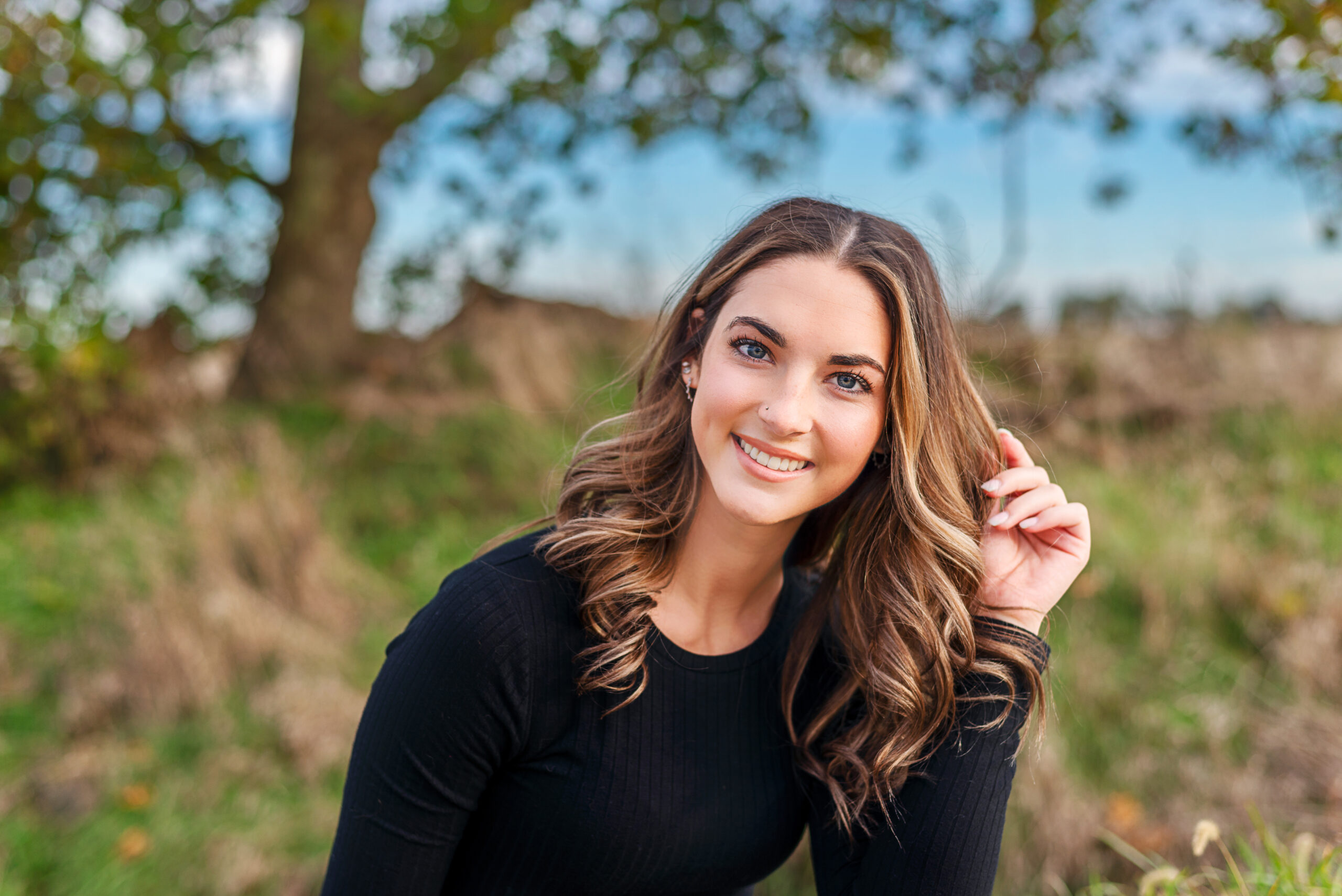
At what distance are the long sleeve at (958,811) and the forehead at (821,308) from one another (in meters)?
0.65

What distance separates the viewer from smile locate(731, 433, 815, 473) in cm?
179

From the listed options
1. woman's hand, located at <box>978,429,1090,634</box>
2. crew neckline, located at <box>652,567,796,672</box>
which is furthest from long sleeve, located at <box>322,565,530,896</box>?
woman's hand, located at <box>978,429,1090,634</box>

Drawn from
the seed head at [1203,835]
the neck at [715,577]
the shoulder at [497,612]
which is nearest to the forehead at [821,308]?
the neck at [715,577]

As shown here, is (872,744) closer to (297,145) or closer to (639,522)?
(639,522)

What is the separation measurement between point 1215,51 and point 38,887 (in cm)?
596

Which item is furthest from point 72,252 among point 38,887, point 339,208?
point 38,887

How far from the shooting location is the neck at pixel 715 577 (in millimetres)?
1964

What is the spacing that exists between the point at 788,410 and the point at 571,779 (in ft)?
2.56

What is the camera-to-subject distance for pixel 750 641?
2053mm

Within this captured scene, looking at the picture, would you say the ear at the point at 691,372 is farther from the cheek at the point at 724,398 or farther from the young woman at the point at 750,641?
the cheek at the point at 724,398

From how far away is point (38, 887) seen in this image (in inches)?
129

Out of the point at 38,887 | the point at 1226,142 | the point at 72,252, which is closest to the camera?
the point at 38,887

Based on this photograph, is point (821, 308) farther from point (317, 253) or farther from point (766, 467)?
point (317, 253)

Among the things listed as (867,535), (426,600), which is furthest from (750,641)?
(426,600)
